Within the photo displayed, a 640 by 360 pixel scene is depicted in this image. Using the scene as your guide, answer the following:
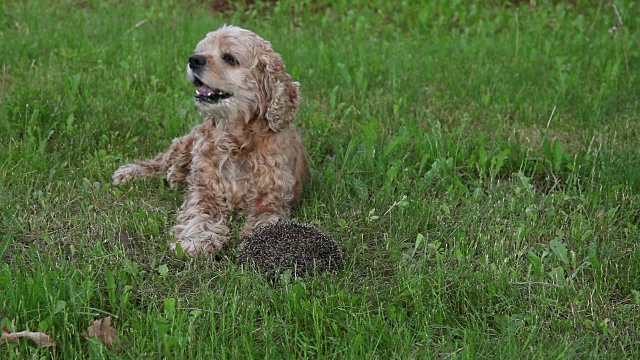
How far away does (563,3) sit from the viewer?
11.3 metres

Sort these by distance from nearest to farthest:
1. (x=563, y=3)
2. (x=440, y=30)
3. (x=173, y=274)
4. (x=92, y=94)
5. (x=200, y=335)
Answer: (x=200, y=335) → (x=173, y=274) → (x=92, y=94) → (x=440, y=30) → (x=563, y=3)

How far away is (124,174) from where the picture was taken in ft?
19.9

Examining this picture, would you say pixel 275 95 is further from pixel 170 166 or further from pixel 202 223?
pixel 170 166

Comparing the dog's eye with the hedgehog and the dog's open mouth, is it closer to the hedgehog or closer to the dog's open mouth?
the dog's open mouth

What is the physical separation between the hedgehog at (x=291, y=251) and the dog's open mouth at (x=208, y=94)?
103 centimetres

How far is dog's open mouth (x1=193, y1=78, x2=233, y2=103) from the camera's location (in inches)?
216

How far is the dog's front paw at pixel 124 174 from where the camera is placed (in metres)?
6.02

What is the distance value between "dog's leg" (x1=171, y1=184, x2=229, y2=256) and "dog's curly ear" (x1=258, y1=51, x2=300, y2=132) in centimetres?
63

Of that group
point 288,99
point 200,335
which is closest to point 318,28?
point 288,99

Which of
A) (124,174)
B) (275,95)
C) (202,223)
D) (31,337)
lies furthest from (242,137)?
(31,337)

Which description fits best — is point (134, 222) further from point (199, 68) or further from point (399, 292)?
point (399, 292)

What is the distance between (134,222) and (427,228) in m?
1.87

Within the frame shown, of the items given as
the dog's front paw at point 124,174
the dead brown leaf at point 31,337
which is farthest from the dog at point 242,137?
the dead brown leaf at point 31,337

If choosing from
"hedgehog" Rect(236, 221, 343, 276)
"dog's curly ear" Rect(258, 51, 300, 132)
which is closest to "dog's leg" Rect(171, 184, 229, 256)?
"hedgehog" Rect(236, 221, 343, 276)
